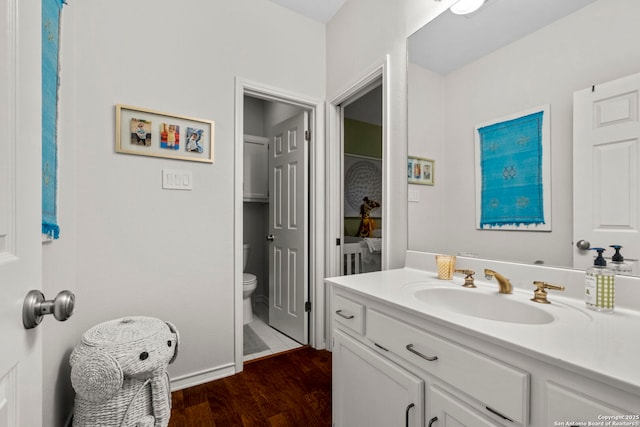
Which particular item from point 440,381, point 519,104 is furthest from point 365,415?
point 519,104

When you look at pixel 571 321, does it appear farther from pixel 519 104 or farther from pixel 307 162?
pixel 307 162

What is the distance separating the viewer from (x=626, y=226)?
93 cm

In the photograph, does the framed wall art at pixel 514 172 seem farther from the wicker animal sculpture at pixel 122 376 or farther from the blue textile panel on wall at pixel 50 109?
the blue textile panel on wall at pixel 50 109

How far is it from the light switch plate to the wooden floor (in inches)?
50.2

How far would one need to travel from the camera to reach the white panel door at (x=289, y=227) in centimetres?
248

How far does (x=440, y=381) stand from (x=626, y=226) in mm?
758

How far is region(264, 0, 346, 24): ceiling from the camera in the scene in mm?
2225

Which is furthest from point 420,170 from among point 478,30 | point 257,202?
point 257,202

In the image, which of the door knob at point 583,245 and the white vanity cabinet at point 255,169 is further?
the white vanity cabinet at point 255,169

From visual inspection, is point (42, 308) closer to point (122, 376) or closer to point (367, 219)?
point (122, 376)

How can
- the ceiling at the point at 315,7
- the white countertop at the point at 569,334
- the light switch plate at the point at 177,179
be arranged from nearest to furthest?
the white countertop at the point at 569,334 → the light switch plate at the point at 177,179 → the ceiling at the point at 315,7

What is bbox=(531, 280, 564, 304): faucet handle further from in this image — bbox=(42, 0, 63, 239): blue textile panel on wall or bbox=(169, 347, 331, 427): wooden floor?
bbox=(42, 0, 63, 239): blue textile panel on wall

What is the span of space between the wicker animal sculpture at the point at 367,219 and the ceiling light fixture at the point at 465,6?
2.03m

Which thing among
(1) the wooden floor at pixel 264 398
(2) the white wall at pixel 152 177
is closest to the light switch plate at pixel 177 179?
(2) the white wall at pixel 152 177
